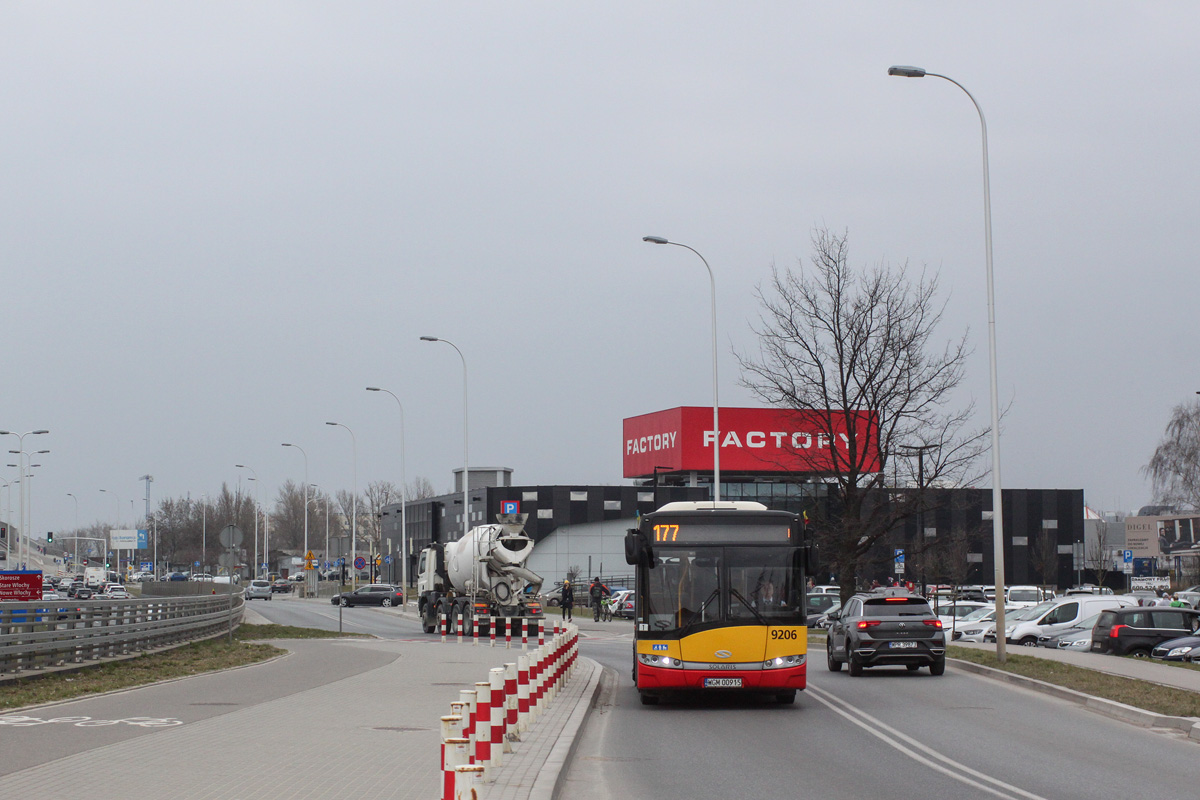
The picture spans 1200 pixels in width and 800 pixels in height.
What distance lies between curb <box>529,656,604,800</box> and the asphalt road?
18cm

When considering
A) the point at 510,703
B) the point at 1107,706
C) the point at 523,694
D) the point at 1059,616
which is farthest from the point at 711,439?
the point at 510,703

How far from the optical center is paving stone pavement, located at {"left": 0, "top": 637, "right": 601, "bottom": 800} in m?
9.59

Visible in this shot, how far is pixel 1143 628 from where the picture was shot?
29391mm

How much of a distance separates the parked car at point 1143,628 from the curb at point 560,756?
55.0ft

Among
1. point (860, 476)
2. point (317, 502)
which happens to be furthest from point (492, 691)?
point (317, 502)

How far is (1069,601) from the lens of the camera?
3600 centimetres

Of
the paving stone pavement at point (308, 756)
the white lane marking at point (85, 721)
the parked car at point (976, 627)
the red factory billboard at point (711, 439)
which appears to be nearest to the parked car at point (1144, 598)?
the parked car at point (976, 627)

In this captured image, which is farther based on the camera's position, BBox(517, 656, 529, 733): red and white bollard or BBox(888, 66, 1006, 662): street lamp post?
BBox(888, 66, 1006, 662): street lamp post

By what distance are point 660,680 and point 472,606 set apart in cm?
2293

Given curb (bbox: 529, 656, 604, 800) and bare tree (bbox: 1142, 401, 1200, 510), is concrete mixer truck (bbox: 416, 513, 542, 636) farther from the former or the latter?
bare tree (bbox: 1142, 401, 1200, 510)

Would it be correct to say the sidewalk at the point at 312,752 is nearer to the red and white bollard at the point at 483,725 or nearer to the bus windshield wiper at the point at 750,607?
the red and white bollard at the point at 483,725

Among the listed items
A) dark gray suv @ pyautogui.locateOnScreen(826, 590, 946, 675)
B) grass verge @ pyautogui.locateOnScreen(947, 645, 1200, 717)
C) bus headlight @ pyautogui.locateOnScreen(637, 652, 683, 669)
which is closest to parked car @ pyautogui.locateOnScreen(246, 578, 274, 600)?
grass verge @ pyautogui.locateOnScreen(947, 645, 1200, 717)

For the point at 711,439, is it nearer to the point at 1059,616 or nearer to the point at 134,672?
the point at 1059,616

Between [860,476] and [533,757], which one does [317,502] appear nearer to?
[860,476]
